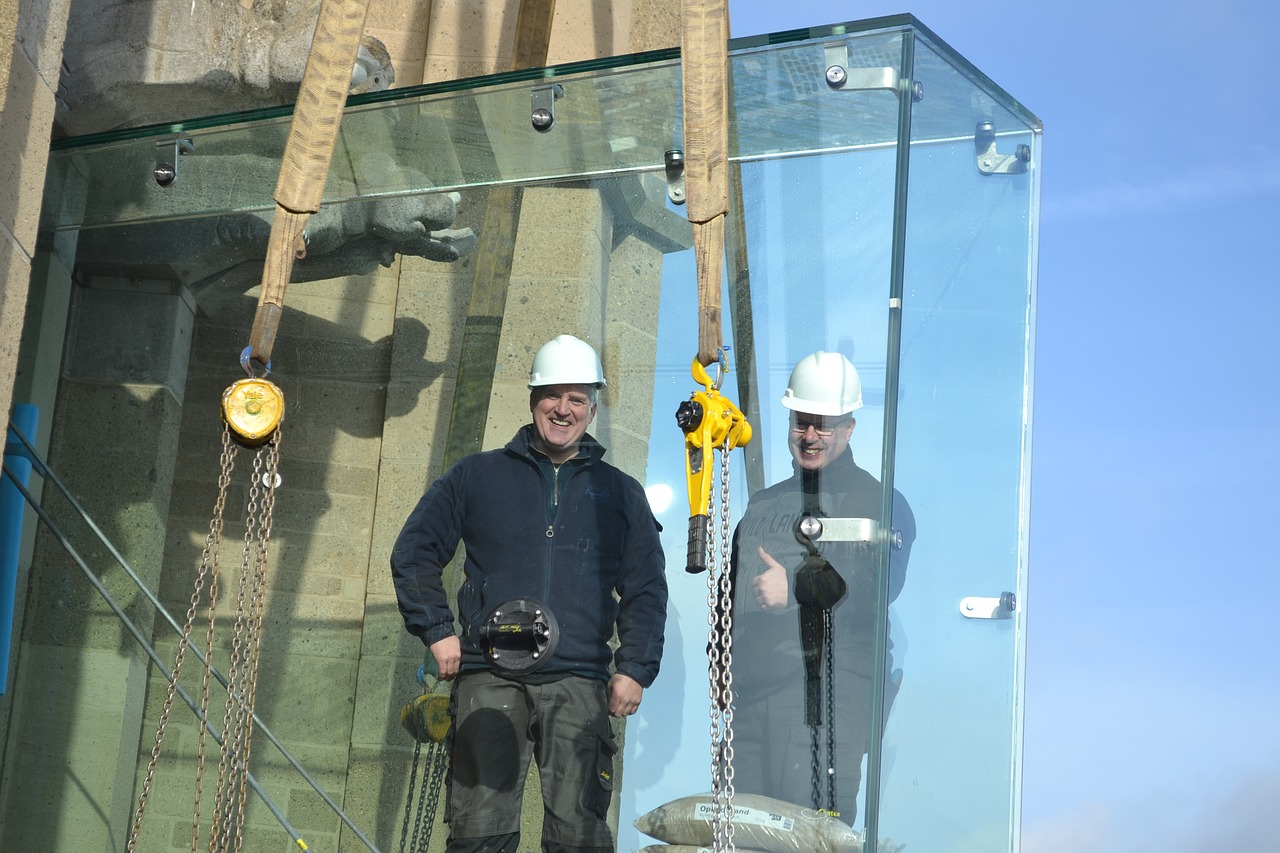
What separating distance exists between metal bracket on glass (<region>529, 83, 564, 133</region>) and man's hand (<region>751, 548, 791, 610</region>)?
191cm

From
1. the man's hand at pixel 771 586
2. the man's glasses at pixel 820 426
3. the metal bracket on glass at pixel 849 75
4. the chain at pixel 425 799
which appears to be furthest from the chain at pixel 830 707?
the chain at pixel 425 799

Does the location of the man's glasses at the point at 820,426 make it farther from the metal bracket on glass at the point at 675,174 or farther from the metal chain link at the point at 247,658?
the metal chain link at the point at 247,658

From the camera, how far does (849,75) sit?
5625 millimetres

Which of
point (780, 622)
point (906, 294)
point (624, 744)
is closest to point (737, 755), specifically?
point (780, 622)

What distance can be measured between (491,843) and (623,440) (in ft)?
6.86

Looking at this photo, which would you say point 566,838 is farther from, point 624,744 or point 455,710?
point 624,744

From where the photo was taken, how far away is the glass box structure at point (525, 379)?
5.39 metres

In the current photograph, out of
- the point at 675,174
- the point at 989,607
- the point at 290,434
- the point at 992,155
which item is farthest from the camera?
the point at 290,434

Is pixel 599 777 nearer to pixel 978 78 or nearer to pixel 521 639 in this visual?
pixel 521 639

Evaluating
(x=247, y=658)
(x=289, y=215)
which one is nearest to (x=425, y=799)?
(x=247, y=658)

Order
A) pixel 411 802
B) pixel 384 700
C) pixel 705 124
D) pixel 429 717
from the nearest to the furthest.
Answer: pixel 705 124
pixel 429 717
pixel 411 802
pixel 384 700

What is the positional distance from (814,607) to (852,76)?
1.84 metres

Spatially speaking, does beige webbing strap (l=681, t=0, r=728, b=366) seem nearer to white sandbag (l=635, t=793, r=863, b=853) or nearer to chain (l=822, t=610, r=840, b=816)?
chain (l=822, t=610, r=840, b=816)

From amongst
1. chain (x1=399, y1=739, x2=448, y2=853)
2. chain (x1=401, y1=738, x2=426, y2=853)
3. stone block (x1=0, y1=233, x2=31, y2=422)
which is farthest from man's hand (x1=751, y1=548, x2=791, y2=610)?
stone block (x1=0, y1=233, x2=31, y2=422)
